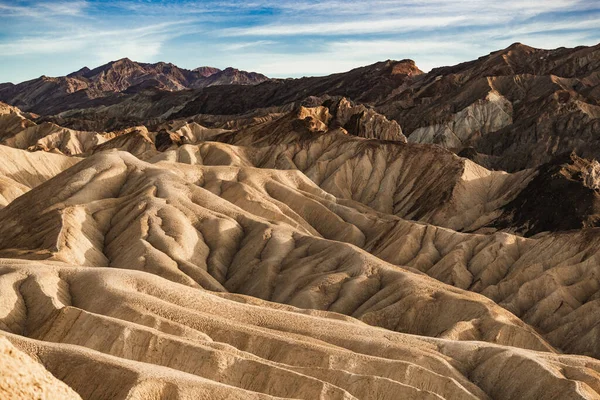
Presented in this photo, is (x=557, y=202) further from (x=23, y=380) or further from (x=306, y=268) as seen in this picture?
(x=23, y=380)

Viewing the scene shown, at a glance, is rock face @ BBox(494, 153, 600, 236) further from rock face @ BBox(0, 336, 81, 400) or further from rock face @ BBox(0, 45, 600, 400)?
rock face @ BBox(0, 336, 81, 400)

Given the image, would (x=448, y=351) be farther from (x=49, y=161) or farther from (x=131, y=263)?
(x=49, y=161)

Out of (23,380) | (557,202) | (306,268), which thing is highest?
(23,380)

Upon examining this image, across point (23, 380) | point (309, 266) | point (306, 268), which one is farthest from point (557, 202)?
point (23, 380)

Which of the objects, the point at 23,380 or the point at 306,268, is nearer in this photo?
the point at 23,380

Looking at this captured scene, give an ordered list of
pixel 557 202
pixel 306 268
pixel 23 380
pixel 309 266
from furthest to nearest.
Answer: pixel 557 202, pixel 309 266, pixel 306 268, pixel 23 380

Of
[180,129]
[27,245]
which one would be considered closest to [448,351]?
[27,245]
